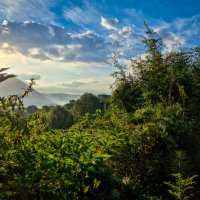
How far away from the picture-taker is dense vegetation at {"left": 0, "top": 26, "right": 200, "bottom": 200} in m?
4.15

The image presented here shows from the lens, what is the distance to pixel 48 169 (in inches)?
164

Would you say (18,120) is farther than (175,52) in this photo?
No

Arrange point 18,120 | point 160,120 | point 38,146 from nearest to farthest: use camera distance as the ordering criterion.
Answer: point 18,120
point 38,146
point 160,120

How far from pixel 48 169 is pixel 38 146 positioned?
114cm

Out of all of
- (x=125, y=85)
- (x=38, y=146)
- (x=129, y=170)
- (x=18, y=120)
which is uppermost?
(x=125, y=85)

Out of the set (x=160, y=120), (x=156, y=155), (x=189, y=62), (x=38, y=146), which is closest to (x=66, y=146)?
(x=38, y=146)

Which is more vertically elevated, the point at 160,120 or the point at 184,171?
the point at 160,120

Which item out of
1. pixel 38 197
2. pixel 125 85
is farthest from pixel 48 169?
pixel 125 85

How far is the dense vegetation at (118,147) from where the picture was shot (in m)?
4.15

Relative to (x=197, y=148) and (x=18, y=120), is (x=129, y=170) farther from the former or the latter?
(x=18, y=120)

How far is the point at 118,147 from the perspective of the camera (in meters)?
8.40

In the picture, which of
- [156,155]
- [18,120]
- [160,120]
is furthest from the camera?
[160,120]

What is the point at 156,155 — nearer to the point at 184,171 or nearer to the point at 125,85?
the point at 184,171

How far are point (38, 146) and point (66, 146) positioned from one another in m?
0.77
